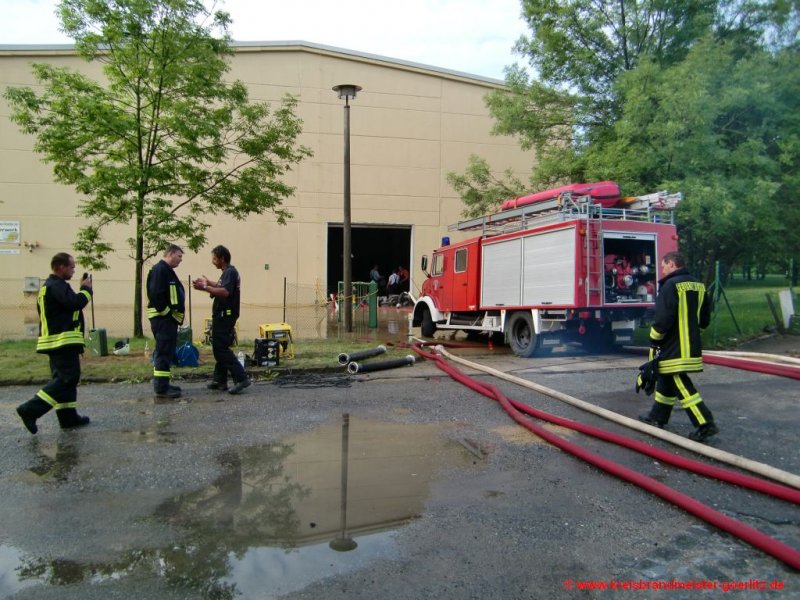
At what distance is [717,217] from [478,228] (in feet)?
15.6

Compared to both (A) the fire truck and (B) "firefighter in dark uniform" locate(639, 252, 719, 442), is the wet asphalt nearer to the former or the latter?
(B) "firefighter in dark uniform" locate(639, 252, 719, 442)

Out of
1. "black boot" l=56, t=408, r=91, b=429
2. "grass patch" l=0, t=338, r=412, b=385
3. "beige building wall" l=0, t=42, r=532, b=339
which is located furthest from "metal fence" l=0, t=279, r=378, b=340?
"black boot" l=56, t=408, r=91, b=429

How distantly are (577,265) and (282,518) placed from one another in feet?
24.2

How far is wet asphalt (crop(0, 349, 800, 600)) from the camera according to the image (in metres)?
2.97

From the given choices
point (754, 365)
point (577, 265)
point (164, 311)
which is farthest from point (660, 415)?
point (164, 311)

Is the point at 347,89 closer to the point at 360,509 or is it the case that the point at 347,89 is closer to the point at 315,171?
the point at 315,171

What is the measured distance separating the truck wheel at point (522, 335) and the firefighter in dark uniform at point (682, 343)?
525 cm

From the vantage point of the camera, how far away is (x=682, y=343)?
204 inches

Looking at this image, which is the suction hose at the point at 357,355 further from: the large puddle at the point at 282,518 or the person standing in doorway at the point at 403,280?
the person standing in doorway at the point at 403,280

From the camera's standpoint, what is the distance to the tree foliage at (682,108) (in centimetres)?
1080

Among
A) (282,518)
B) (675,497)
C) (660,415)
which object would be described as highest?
(660,415)

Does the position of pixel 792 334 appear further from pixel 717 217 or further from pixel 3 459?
pixel 3 459

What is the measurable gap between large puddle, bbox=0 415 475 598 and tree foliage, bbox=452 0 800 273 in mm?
8533

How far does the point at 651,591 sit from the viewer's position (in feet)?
9.40
